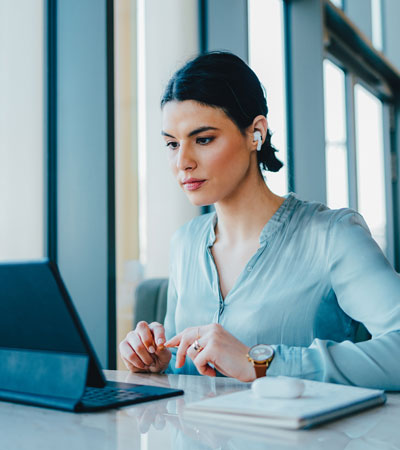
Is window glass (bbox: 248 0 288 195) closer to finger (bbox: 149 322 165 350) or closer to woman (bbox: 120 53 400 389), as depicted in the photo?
woman (bbox: 120 53 400 389)

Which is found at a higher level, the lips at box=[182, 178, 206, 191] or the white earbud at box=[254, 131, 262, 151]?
the white earbud at box=[254, 131, 262, 151]

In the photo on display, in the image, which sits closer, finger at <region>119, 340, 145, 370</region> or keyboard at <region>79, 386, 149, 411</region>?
keyboard at <region>79, 386, 149, 411</region>

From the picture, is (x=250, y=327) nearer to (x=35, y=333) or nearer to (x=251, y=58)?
(x=35, y=333)

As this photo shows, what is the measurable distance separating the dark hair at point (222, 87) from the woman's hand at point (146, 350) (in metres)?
0.60

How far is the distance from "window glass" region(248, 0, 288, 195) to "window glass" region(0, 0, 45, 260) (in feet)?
5.23

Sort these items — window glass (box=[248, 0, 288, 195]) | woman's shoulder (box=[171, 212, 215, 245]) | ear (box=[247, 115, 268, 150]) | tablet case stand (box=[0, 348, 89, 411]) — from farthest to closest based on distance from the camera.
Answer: window glass (box=[248, 0, 288, 195]) < woman's shoulder (box=[171, 212, 215, 245]) < ear (box=[247, 115, 268, 150]) < tablet case stand (box=[0, 348, 89, 411])

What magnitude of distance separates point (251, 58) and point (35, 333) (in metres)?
2.88

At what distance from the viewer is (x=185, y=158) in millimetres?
1469

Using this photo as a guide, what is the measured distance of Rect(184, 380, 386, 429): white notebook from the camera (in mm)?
715

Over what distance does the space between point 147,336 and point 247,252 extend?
42 centimetres

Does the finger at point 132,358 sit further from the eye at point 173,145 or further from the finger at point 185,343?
the eye at point 173,145

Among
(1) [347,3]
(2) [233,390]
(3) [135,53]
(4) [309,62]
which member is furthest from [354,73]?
(2) [233,390]

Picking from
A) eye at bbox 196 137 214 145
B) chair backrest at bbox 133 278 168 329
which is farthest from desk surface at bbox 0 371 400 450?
chair backrest at bbox 133 278 168 329

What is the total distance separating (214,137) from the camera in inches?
58.7
